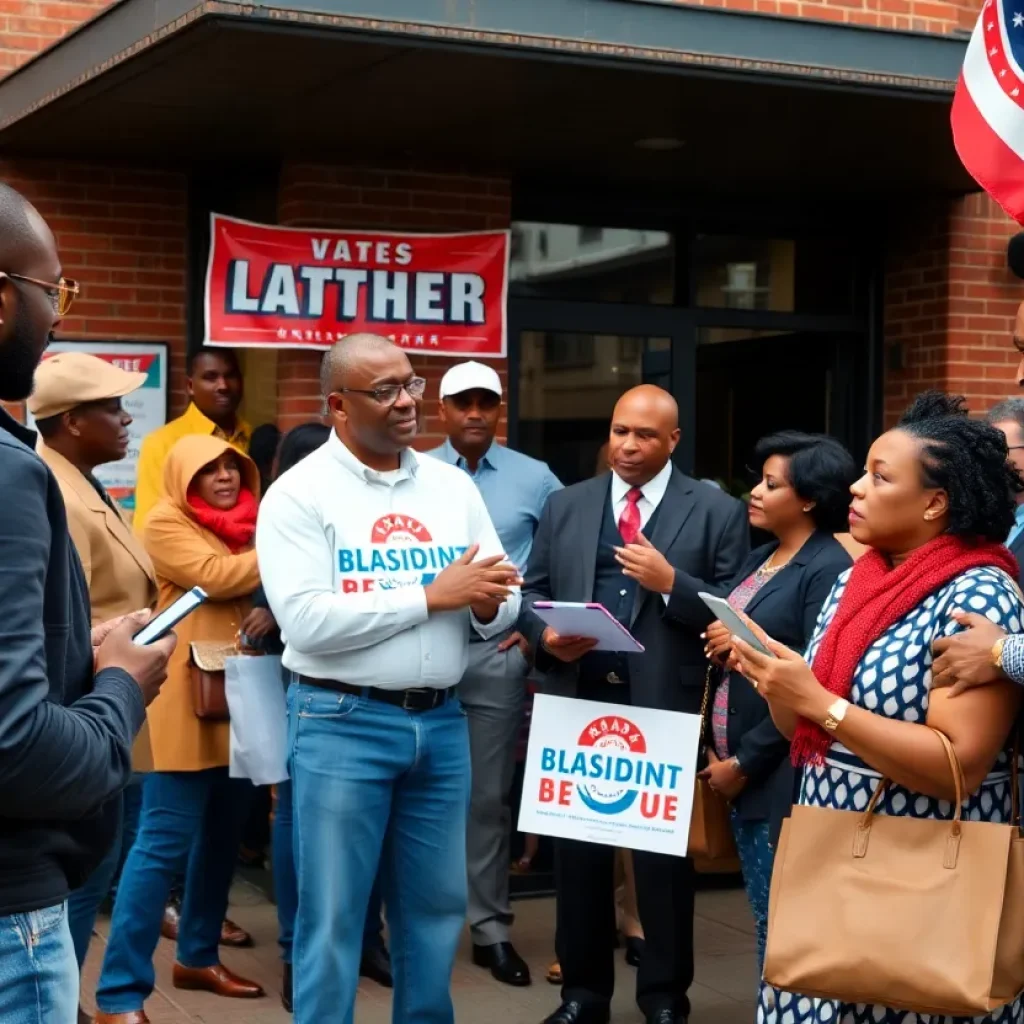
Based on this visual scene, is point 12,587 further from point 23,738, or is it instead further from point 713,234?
point 713,234

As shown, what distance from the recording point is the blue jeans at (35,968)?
228 cm

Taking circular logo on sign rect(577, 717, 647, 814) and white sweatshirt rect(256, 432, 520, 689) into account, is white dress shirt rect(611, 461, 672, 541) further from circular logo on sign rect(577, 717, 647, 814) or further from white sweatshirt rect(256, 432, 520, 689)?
white sweatshirt rect(256, 432, 520, 689)

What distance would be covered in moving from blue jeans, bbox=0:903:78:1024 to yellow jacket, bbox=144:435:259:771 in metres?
3.22

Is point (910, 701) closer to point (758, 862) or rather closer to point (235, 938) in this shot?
point (758, 862)

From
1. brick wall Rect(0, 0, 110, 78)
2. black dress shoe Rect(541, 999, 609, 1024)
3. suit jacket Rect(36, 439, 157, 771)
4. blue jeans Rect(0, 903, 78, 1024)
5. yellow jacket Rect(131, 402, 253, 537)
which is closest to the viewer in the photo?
blue jeans Rect(0, 903, 78, 1024)

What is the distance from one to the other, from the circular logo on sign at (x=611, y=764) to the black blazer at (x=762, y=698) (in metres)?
0.36

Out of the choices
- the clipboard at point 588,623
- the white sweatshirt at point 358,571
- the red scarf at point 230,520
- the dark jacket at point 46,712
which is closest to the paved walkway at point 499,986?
the clipboard at point 588,623

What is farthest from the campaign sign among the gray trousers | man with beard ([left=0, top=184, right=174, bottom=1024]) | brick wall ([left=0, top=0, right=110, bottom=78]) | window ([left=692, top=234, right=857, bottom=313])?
brick wall ([left=0, top=0, right=110, bottom=78])

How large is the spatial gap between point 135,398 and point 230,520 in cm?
218

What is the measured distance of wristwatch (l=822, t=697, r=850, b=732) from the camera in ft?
11.2

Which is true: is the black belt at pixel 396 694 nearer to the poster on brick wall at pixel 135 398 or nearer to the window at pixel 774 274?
the poster on brick wall at pixel 135 398

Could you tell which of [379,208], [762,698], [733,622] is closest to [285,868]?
Result: [762,698]

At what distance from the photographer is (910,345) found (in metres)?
8.62

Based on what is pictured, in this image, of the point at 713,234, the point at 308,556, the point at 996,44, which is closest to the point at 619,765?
the point at 308,556
